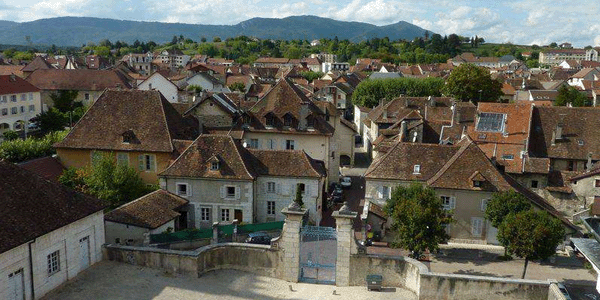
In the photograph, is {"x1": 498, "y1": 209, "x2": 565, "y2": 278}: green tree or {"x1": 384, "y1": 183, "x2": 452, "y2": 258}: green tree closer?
{"x1": 498, "y1": 209, "x2": 565, "y2": 278}: green tree

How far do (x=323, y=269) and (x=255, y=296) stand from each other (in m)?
5.28

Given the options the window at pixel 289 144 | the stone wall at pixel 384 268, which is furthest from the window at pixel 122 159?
the stone wall at pixel 384 268

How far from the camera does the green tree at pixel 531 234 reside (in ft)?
112

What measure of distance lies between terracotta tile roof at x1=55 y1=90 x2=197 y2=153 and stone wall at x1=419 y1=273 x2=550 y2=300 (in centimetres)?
2572

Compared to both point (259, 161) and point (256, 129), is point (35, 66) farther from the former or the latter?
point (259, 161)

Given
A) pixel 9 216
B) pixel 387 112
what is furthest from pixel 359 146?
pixel 9 216

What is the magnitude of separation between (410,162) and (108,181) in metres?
23.6

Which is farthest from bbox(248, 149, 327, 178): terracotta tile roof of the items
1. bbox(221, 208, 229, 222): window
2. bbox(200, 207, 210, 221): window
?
bbox(200, 207, 210, 221): window

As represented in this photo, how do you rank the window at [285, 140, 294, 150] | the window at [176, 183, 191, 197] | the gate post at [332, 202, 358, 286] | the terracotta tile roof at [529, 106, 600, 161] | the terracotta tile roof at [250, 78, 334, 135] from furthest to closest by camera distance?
the terracotta tile roof at [529, 106, 600, 161] < the window at [285, 140, 294, 150] < the terracotta tile roof at [250, 78, 334, 135] < the window at [176, 183, 191, 197] < the gate post at [332, 202, 358, 286]

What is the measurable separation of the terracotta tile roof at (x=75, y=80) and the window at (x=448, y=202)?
2796 inches

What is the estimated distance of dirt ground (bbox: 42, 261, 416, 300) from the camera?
27348 millimetres

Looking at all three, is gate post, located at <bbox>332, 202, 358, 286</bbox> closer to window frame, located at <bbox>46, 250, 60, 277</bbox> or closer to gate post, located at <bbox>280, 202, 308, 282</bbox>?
gate post, located at <bbox>280, 202, 308, 282</bbox>

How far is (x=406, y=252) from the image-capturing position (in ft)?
130

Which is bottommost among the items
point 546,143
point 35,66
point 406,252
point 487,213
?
point 406,252
